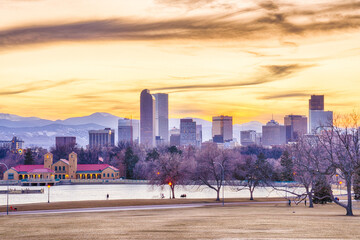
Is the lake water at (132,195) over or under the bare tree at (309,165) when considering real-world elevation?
under

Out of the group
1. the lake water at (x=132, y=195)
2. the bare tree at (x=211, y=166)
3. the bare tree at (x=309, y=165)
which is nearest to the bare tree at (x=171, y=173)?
the lake water at (x=132, y=195)

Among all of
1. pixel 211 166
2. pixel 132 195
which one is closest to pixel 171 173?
pixel 211 166

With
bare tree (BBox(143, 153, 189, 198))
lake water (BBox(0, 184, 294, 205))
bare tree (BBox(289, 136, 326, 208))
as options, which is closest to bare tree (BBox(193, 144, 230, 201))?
bare tree (BBox(143, 153, 189, 198))

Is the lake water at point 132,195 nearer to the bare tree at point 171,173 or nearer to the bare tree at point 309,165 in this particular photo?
the bare tree at point 171,173

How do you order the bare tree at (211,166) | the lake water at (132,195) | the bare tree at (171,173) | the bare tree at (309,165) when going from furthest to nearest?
the lake water at (132,195), the bare tree at (171,173), the bare tree at (211,166), the bare tree at (309,165)

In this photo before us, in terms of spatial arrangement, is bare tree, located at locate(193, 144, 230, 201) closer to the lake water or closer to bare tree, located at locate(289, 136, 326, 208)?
the lake water

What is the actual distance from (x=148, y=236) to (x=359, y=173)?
38.7 meters

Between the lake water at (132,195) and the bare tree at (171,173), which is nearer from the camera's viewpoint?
the bare tree at (171,173)

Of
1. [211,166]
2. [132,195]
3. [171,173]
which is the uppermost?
[211,166]

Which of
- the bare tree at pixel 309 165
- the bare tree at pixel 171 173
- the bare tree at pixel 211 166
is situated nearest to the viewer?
the bare tree at pixel 309 165

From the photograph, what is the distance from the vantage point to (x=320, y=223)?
117 ft

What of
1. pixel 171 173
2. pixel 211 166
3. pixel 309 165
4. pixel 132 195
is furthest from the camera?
pixel 132 195

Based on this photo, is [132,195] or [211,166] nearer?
[211,166]

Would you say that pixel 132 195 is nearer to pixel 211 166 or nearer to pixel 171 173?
pixel 171 173
